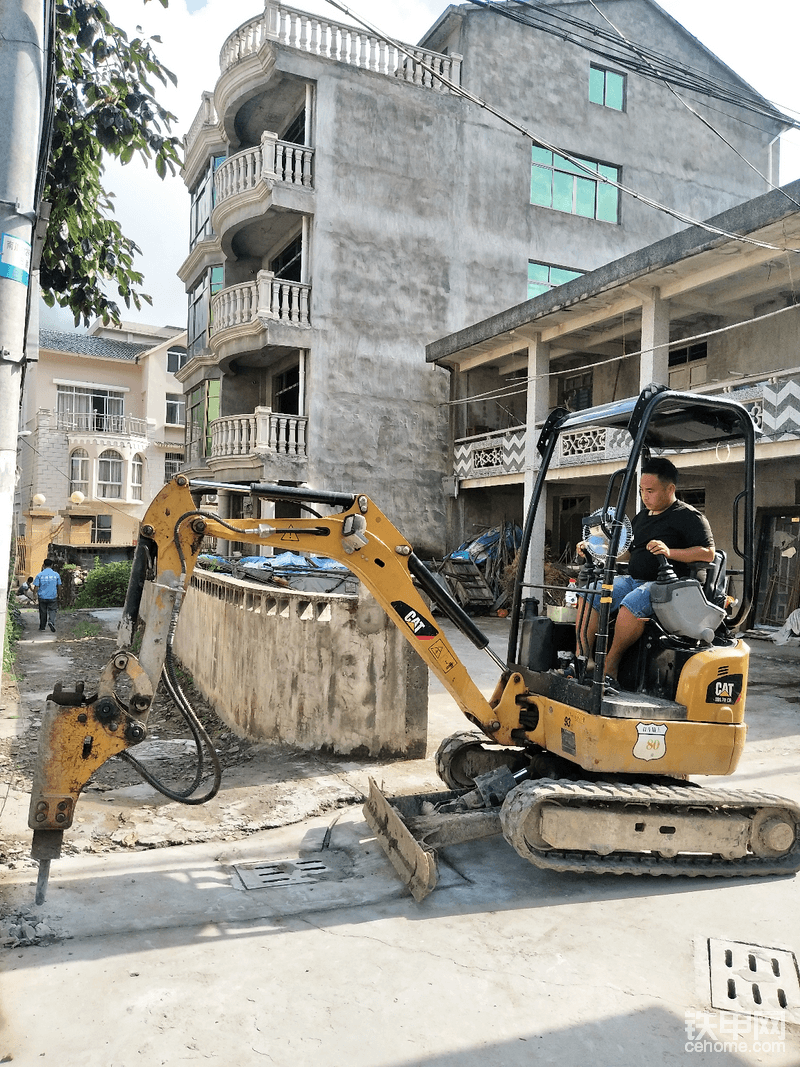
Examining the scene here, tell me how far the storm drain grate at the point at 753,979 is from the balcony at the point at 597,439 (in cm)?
424

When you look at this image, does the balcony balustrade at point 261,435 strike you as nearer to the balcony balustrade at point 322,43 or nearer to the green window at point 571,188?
the balcony balustrade at point 322,43

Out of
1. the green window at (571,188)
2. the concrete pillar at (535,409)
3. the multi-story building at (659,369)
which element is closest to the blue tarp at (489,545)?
the multi-story building at (659,369)

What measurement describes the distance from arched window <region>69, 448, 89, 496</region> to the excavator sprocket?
40.9 metres

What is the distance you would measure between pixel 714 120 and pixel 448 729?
75.9 feet

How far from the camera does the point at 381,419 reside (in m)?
20.8

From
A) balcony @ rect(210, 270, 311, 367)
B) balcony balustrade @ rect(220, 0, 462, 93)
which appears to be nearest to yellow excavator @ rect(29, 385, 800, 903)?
balcony @ rect(210, 270, 311, 367)

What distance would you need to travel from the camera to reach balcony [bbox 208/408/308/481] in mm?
19391

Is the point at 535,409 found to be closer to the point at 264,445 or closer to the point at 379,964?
the point at 264,445

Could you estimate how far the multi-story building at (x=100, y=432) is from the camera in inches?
1692

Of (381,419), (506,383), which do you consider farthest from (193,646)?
(506,383)

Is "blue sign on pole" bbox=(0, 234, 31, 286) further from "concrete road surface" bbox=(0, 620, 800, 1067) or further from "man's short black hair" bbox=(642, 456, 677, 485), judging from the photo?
"man's short black hair" bbox=(642, 456, 677, 485)

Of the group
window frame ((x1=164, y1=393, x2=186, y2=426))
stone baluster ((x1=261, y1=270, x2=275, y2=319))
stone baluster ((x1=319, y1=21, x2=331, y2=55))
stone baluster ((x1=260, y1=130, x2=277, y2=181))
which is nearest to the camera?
stone baluster ((x1=260, y1=130, x2=277, y2=181))

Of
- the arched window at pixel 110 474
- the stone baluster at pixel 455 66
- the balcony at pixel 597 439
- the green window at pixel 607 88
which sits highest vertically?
the green window at pixel 607 88

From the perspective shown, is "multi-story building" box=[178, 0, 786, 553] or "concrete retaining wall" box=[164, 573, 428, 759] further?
"multi-story building" box=[178, 0, 786, 553]
